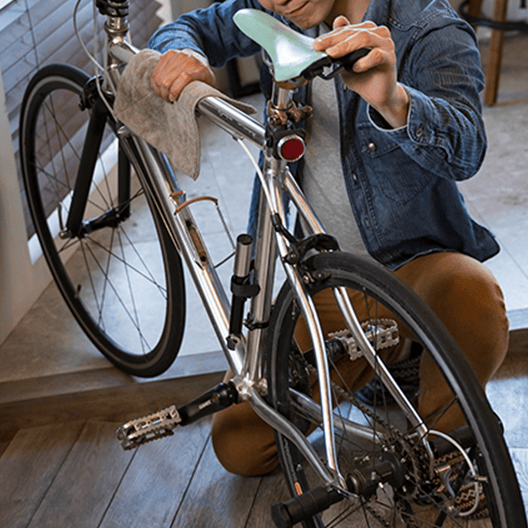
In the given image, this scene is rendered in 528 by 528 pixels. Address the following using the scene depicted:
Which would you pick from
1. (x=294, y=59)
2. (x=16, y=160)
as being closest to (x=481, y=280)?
(x=294, y=59)

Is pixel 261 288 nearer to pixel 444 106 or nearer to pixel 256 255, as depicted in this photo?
pixel 256 255

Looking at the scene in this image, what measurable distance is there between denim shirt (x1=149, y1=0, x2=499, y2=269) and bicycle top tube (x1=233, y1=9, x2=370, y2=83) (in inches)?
5.9

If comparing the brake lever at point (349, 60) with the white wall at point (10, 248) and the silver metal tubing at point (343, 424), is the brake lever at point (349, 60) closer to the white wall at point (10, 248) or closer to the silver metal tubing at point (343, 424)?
the silver metal tubing at point (343, 424)

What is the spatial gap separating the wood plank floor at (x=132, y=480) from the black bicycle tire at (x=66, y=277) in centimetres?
16

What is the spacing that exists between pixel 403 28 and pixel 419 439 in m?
0.61

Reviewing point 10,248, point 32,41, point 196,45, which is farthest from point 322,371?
point 32,41

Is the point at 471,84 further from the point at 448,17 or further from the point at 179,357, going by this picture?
the point at 179,357

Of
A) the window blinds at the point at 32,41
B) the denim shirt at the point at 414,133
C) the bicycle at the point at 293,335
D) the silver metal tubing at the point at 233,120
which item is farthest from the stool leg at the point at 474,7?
the silver metal tubing at the point at 233,120

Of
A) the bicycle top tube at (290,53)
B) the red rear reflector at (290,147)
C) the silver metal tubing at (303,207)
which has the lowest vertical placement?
the silver metal tubing at (303,207)

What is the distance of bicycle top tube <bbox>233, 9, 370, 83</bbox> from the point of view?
0.77 metres

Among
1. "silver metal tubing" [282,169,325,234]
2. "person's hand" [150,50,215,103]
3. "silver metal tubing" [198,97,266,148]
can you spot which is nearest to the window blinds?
"person's hand" [150,50,215,103]

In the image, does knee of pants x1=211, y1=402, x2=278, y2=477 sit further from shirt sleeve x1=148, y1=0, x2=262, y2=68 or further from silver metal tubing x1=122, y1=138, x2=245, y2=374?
shirt sleeve x1=148, y1=0, x2=262, y2=68

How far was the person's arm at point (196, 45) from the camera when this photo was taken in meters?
1.09

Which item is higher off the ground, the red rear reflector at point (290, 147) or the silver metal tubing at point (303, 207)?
the red rear reflector at point (290, 147)
